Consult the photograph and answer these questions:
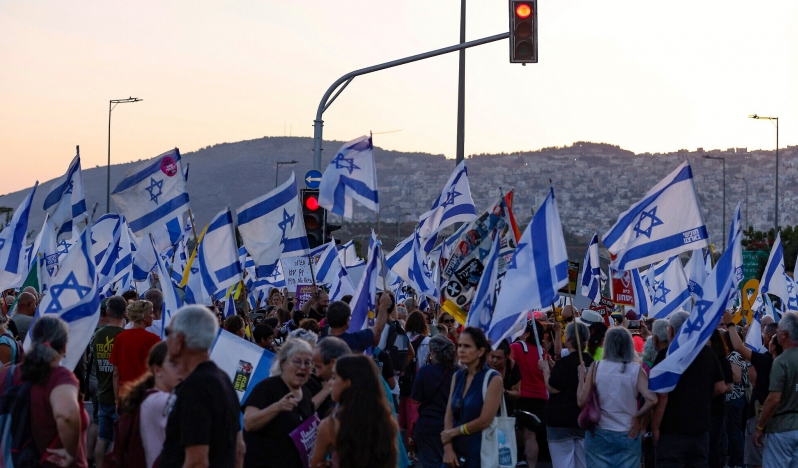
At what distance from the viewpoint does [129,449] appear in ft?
17.8

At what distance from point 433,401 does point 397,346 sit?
2274 mm

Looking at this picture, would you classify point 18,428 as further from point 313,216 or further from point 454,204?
point 454,204

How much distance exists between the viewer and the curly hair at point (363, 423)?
5379mm

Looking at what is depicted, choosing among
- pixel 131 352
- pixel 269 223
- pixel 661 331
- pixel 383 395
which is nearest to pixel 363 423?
pixel 383 395

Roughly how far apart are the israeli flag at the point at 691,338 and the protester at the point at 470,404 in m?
1.80

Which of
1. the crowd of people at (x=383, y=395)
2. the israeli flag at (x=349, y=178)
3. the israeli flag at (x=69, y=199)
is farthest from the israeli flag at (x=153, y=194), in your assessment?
the israeli flag at (x=69, y=199)

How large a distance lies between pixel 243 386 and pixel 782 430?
4257 mm

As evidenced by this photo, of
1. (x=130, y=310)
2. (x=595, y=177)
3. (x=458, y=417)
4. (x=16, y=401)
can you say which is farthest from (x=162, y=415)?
(x=595, y=177)

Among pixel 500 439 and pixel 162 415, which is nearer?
pixel 162 415

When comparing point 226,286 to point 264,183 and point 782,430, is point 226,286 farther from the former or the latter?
point 264,183

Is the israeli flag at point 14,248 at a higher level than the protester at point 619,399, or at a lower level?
higher

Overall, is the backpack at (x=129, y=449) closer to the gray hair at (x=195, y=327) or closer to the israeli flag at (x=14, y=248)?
the gray hair at (x=195, y=327)

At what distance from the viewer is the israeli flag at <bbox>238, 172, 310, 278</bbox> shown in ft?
42.4

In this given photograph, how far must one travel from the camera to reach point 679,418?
832cm
